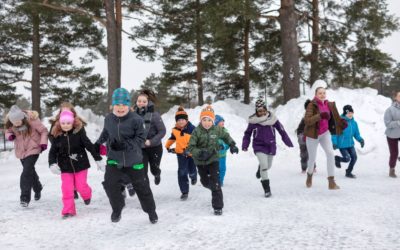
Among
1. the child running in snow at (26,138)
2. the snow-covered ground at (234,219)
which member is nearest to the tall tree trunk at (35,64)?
the snow-covered ground at (234,219)

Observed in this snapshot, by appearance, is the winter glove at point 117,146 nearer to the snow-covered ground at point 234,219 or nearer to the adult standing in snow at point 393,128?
the snow-covered ground at point 234,219

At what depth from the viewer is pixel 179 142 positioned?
6.59 meters

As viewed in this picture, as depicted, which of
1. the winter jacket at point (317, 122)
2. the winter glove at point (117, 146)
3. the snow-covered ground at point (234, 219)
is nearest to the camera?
the snow-covered ground at point (234, 219)

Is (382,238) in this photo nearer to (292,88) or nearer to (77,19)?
(292,88)

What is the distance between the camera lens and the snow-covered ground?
3.97 metres

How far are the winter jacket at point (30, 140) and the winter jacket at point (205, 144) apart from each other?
2668 millimetres

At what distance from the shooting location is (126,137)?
15.9 feet

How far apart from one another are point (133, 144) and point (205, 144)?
1132mm

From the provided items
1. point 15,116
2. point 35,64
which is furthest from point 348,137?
point 35,64

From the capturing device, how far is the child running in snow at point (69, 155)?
530 centimetres

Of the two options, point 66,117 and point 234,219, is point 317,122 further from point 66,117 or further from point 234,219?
point 66,117

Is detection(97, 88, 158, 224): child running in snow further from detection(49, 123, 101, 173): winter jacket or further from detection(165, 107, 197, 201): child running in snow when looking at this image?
detection(165, 107, 197, 201): child running in snow

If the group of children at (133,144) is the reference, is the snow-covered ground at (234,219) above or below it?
below

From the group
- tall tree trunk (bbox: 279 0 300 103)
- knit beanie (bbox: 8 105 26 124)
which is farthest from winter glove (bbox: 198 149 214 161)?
tall tree trunk (bbox: 279 0 300 103)
